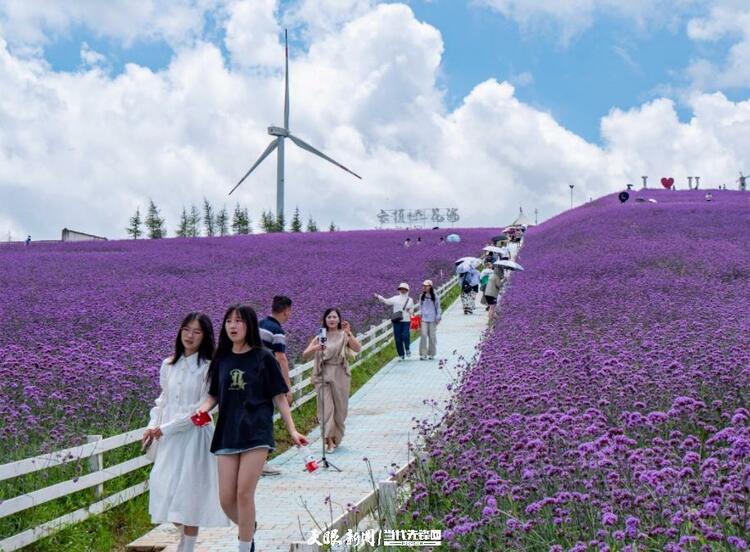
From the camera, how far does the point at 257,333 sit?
651 cm

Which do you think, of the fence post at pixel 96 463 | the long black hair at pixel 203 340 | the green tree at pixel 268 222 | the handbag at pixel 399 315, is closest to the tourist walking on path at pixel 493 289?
the handbag at pixel 399 315

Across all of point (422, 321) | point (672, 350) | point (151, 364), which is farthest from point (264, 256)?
point (672, 350)

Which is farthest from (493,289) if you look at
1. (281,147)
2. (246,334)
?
(281,147)

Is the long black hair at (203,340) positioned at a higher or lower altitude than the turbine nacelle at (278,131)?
lower

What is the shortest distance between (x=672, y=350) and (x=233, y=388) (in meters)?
5.88

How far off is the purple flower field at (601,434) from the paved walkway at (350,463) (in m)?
1.24

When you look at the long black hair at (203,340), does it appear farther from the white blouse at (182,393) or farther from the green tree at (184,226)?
the green tree at (184,226)

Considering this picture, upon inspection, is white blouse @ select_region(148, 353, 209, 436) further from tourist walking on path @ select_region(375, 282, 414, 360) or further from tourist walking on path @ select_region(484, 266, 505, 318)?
tourist walking on path @ select_region(484, 266, 505, 318)

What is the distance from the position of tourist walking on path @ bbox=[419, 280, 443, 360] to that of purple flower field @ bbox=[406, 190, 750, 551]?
7.17 feet

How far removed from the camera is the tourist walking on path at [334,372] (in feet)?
38.2

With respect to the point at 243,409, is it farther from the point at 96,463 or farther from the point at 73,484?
the point at 96,463

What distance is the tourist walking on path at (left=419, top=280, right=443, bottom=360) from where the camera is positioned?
1938cm

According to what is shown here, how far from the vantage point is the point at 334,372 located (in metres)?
11.7

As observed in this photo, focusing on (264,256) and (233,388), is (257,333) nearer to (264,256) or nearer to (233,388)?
(233,388)
